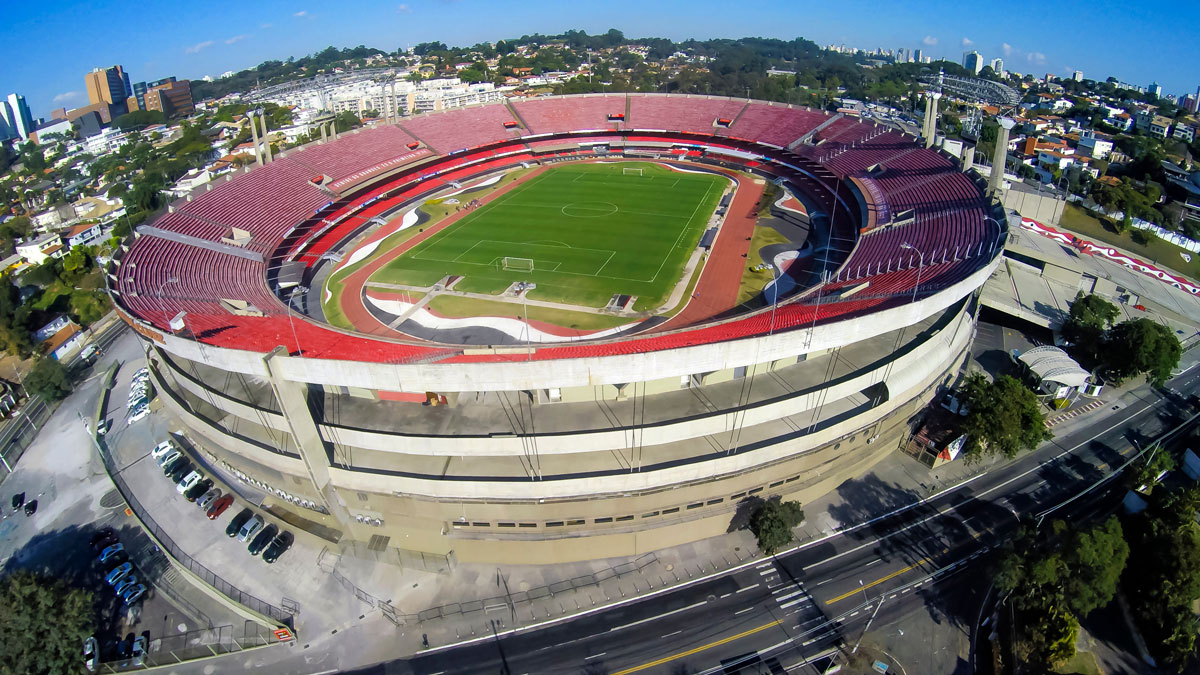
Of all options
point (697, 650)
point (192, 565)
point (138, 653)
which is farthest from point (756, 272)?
point (138, 653)

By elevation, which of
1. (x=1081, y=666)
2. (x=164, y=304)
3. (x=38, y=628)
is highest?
(x=164, y=304)

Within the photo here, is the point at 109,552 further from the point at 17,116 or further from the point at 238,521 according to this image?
the point at 17,116

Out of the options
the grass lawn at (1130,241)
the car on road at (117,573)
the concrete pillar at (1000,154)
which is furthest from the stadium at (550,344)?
the grass lawn at (1130,241)

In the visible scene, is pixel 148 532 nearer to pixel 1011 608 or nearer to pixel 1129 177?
pixel 1011 608

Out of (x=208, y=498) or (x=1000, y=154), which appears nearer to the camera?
(x=208, y=498)

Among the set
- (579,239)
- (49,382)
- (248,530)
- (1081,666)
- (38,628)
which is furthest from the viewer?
(579,239)

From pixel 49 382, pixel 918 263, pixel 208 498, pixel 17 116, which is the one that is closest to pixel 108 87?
pixel 17 116

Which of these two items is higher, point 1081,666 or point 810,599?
point 810,599

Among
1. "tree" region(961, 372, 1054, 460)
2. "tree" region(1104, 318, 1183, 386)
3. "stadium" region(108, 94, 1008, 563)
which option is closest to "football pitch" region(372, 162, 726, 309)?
"stadium" region(108, 94, 1008, 563)

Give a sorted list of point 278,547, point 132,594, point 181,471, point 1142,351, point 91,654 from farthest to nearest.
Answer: point 1142,351, point 181,471, point 278,547, point 132,594, point 91,654
